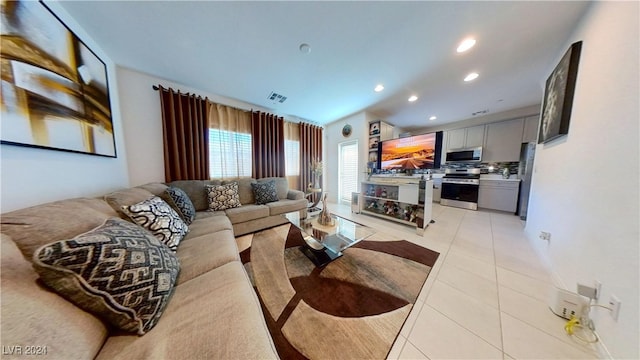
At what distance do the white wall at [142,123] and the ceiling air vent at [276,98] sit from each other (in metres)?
1.25

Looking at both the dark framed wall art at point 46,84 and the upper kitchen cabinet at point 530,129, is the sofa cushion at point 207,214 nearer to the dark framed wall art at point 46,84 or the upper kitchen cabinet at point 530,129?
the dark framed wall art at point 46,84

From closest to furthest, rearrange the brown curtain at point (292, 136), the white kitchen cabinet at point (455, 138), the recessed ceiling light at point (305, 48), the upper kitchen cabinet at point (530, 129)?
the recessed ceiling light at point (305, 48) < the upper kitchen cabinet at point (530, 129) < the brown curtain at point (292, 136) < the white kitchen cabinet at point (455, 138)

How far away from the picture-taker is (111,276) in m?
0.64

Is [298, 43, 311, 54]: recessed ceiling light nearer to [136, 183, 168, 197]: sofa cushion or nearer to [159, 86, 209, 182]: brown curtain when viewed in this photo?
[159, 86, 209, 182]: brown curtain

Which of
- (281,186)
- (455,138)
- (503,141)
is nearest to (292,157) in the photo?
(281,186)

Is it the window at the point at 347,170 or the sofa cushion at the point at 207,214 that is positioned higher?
the window at the point at 347,170

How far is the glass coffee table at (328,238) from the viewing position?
5.66ft

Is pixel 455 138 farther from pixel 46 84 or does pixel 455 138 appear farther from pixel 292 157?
pixel 46 84

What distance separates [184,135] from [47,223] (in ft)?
6.87

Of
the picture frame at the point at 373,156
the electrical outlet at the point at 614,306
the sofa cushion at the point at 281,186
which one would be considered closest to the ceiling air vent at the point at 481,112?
the picture frame at the point at 373,156

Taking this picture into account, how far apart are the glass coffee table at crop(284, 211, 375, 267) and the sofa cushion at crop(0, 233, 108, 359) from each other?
1.42 metres

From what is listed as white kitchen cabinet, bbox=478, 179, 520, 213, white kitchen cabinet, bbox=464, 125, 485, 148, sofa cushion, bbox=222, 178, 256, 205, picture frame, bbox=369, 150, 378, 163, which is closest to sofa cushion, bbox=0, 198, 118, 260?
sofa cushion, bbox=222, 178, 256, 205

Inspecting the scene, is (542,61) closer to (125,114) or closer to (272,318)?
(272,318)

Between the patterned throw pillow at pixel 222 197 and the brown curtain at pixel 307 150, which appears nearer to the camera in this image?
the patterned throw pillow at pixel 222 197
